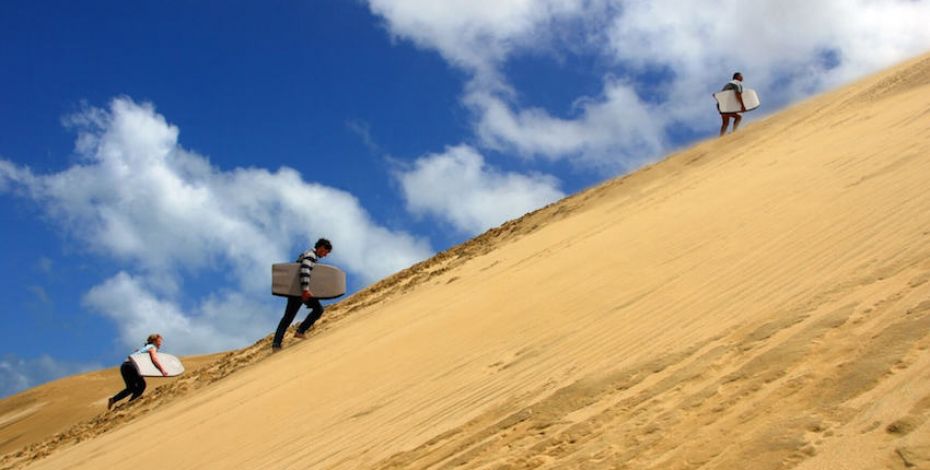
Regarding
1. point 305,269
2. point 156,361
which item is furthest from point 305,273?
point 156,361

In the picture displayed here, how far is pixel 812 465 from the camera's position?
3004 mm

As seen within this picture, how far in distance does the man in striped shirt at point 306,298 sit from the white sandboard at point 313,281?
0.09 m

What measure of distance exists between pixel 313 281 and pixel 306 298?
336 mm

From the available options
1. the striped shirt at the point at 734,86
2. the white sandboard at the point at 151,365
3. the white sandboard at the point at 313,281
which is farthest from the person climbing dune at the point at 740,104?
the white sandboard at the point at 151,365

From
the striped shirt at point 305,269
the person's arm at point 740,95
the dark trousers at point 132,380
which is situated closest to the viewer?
the striped shirt at point 305,269

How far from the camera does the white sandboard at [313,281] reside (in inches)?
383

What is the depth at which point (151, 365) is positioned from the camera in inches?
428

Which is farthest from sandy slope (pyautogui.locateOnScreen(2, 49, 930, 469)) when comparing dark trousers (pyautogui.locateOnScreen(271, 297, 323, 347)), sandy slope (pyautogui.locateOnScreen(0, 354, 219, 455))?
sandy slope (pyautogui.locateOnScreen(0, 354, 219, 455))

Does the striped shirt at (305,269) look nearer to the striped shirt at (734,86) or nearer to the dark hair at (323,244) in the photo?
the dark hair at (323,244)

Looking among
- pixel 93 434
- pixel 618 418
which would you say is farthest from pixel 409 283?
pixel 618 418

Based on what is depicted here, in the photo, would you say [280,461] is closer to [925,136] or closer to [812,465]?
[812,465]

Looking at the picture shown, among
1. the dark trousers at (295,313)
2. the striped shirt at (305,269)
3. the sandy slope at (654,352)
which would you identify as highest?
the striped shirt at (305,269)

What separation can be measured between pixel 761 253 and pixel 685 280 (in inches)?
21.7

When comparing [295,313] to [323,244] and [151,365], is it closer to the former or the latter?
[323,244]
